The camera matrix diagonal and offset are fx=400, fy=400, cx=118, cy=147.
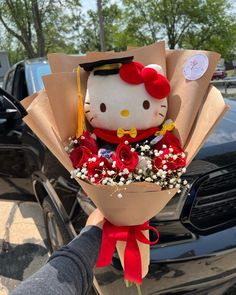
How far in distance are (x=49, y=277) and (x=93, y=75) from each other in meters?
0.76

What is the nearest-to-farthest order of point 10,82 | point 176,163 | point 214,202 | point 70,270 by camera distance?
point 70,270, point 176,163, point 214,202, point 10,82

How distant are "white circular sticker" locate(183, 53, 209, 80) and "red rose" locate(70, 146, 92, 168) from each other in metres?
0.49

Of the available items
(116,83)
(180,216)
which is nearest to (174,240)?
(180,216)

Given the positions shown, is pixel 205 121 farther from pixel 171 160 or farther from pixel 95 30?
pixel 95 30

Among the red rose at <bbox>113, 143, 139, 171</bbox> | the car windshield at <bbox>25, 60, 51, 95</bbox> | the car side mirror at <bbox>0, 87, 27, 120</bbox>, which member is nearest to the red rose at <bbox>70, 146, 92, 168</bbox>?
the red rose at <bbox>113, 143, 139, 171</bbox>

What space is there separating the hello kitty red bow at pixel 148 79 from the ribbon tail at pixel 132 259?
1.70ft

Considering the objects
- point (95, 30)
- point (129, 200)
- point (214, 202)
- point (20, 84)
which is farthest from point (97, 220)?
point (95, 30)

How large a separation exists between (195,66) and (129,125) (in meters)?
0.36

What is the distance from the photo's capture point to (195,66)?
1579mm

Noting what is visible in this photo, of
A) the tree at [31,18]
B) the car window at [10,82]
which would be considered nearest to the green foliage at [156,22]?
the tree at [31,18]

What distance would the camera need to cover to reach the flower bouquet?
1.36 meters

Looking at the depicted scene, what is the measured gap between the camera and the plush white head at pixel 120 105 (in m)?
1.48

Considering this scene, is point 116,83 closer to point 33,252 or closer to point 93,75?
point 93,75

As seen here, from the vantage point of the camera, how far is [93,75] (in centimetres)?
155
